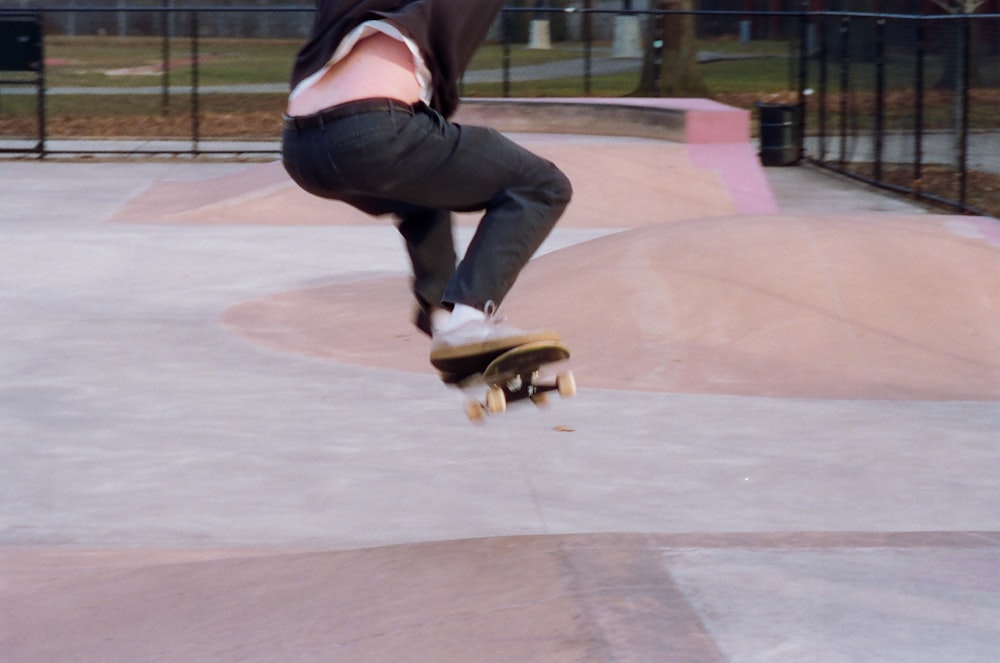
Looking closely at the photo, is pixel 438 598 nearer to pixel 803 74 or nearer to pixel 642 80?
pixel 803 74

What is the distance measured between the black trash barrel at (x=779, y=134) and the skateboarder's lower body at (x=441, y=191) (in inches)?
631

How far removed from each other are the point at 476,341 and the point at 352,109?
0.83m

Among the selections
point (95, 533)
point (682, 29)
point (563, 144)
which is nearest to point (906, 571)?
point (95, 533)

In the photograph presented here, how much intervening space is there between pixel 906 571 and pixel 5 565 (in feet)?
9.49

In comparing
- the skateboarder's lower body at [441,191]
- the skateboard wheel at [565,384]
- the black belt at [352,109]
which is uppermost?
the black belt at [352,109]

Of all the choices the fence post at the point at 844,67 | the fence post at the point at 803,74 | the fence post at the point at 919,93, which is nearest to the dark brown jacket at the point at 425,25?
the fence post at the point at 919,93

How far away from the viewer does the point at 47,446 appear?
21.4 feet

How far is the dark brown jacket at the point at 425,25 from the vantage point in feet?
14.1

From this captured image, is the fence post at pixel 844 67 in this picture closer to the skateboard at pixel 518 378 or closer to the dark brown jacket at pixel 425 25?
the skateboard at pixel 518 378

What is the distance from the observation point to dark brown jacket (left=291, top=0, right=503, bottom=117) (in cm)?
429

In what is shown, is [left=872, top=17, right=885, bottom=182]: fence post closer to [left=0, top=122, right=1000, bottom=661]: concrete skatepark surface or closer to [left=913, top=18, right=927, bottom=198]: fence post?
[left=913, top=18, right=927, bottom=198]: fence post

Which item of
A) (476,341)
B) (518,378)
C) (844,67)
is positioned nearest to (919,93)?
(844,67)

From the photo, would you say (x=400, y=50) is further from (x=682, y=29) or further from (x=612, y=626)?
(x=682, y=29)

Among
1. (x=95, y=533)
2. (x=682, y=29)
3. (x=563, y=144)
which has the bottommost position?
(x=95, y=533)
